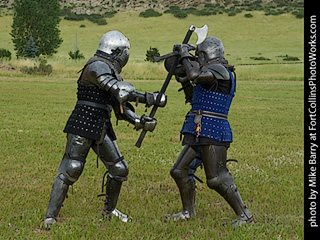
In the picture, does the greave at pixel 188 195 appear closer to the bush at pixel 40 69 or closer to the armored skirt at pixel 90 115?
the armored skirt at pixel 90 115

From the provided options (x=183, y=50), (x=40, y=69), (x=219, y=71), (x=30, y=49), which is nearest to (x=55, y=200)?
(x=183, y=50)

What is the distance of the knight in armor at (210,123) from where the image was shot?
5855 millimetres

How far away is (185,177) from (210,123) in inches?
31.4

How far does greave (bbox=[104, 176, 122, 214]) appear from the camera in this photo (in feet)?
20.2

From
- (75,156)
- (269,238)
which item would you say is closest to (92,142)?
(75,156)

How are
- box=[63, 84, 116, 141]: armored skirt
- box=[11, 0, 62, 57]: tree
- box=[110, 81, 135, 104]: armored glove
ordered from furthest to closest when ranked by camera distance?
1. box=[11, 0, 62, 57]: tree
2. box=[63, 84, 116, 141]: armored skirt
3. box=[110, 81, 135, 104]: armored glove

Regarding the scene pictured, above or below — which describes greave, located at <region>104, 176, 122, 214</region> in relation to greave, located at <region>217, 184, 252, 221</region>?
below

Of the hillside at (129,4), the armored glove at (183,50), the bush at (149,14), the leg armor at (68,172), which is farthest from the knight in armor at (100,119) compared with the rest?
the hillside at (129,4)

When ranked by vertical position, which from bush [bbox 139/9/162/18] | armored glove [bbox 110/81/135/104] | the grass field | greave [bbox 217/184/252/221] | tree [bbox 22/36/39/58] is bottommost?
bush [bbox 139/9/162/18]

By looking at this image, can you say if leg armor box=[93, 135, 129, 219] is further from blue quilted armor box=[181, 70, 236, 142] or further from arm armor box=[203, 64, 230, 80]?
arm armor box=[203, 64, 230, 80]

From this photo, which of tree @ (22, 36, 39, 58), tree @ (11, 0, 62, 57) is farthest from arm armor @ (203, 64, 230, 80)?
tree @ (11, 0, 62, 57)

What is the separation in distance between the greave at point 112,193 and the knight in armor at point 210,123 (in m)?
0.76

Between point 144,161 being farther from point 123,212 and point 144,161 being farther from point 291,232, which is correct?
point 291,232

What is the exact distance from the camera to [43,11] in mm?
52500
